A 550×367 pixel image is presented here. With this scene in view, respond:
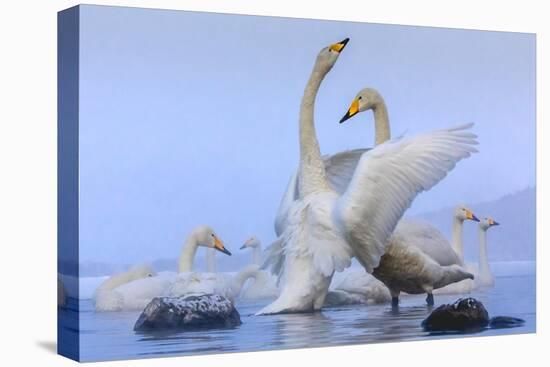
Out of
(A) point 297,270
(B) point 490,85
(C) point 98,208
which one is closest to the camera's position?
(C) point 98,208

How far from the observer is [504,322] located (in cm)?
1150

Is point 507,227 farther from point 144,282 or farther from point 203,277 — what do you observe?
point 144,282

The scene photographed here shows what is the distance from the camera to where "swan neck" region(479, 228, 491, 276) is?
11.4m

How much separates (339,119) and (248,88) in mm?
776

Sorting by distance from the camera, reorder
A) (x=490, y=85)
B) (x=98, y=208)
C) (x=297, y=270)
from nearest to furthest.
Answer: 1. (x=98, y=208)
2. (x=297, y=270)
3. (x=490, y=85)

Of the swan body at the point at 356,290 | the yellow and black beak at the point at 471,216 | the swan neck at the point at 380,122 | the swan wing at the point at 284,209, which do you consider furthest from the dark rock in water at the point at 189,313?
the yellow and black beak at the point at 471,216

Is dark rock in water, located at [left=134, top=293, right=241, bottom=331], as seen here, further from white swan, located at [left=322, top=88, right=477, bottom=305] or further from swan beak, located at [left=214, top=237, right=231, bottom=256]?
white swan, located at [left=322, top=88, right=477, bottom=305]

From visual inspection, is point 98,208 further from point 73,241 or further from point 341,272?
point 341,272

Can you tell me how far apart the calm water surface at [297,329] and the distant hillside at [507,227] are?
20 centimetres

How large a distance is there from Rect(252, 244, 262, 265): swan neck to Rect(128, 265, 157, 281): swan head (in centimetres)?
78

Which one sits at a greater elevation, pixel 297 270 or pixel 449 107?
pixel 449 107

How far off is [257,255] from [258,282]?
0.20 meters

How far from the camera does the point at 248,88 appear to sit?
34.4 ft

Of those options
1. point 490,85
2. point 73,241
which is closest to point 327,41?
point 490,85
